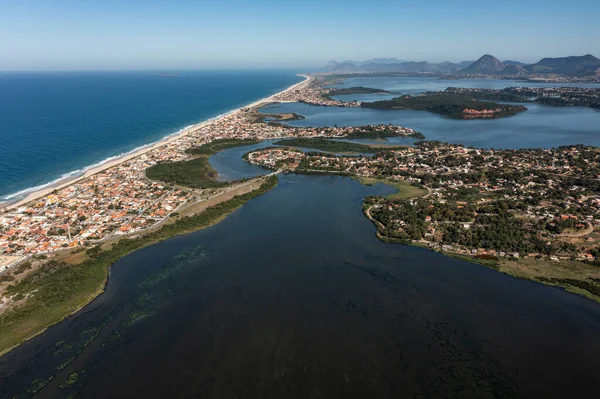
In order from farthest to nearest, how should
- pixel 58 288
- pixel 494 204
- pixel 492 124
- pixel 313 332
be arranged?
pixel 492 124 → pixel 494 204 → pixel 58 288 → pixel 313 332

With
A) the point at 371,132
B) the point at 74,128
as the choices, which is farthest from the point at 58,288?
the point at 74,128

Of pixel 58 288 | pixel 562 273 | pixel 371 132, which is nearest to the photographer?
pixel 58 288

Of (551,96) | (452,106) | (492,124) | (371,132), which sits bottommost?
(371,132)

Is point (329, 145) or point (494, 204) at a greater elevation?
point (329, 145)

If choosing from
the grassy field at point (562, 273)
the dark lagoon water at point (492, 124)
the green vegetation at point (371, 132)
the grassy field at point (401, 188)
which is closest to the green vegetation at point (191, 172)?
the grassy field at point (401, 188)

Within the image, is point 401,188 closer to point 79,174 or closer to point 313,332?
point 313,332

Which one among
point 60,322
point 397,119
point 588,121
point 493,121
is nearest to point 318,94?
point 397,119

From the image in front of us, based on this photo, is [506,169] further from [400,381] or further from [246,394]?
[246,394]

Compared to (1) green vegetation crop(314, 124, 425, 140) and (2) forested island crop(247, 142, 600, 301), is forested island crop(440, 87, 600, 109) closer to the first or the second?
(1) green vegetation crop(314, 124, 425, 140)
